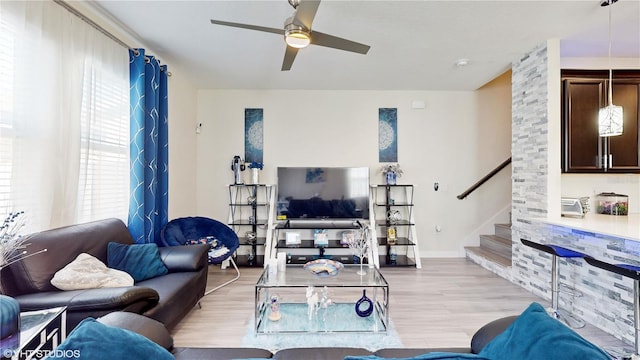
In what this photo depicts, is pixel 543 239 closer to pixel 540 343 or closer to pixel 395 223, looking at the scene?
pixel 395 223

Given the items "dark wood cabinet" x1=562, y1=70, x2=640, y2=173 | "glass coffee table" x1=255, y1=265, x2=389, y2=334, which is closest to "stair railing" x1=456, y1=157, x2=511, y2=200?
"dark wood cabinet" x1=562, y1=70, x2=640, y2=173

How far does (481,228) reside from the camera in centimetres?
479

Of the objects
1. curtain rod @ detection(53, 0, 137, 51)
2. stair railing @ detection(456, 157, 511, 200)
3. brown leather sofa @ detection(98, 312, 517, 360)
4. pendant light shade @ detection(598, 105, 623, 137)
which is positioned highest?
curtain rod @ detection(53, 0, 137, 51)

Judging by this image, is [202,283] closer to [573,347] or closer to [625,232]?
[573,347]

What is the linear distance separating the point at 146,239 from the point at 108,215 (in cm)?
43

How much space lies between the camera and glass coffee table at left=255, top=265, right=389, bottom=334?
93.9 inches

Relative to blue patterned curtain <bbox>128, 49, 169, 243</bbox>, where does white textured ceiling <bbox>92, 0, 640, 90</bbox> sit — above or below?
above

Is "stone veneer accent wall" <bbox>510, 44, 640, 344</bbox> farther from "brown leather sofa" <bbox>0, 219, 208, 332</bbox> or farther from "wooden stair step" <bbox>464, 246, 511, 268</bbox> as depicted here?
"brown leather sofa" <bbox>0, 219, 208, 332</bbox>

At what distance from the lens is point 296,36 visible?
2148 mm

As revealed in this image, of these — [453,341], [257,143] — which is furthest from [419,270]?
[257,143]

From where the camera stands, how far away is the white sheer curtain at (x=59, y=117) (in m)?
1.88

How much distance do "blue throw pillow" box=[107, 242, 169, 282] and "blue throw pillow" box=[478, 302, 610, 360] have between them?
247 centimetres

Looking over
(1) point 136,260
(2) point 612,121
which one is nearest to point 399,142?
(2) point 612,121

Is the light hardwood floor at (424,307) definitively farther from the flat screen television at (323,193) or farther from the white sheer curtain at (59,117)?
the white sheer curtain at (59,117)
